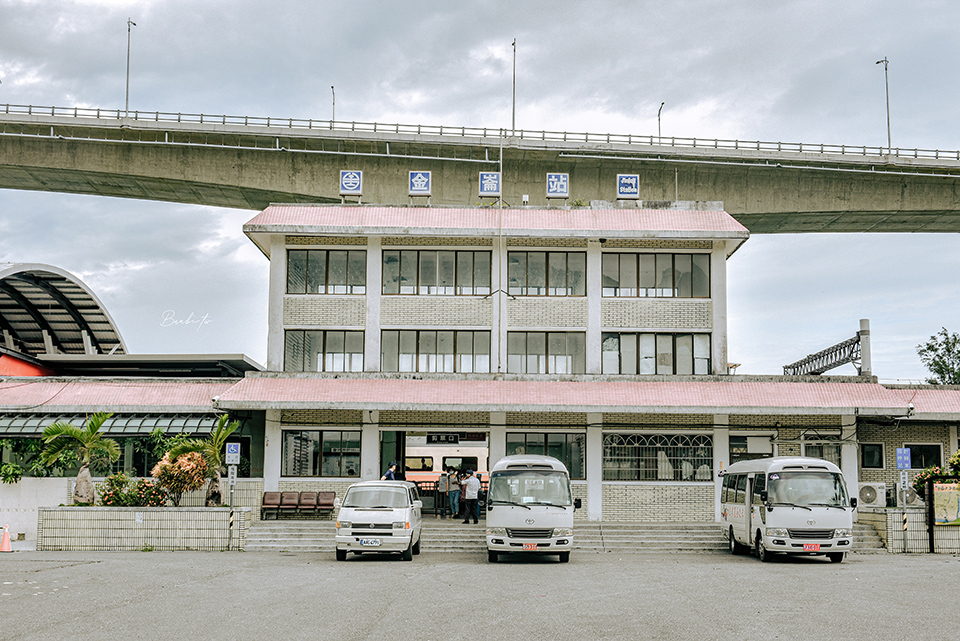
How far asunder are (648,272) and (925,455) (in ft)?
35.9

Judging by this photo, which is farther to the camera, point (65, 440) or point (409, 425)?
point (409, 425)

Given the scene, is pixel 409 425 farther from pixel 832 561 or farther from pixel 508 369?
pixel 832 561

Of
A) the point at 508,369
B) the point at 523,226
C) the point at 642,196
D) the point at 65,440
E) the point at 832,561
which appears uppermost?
the point at 642,196

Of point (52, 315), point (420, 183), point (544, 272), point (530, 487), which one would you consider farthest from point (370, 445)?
point (52, 315)

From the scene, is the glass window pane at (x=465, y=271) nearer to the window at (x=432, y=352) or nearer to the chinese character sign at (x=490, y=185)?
the window at (x=432, y=352)

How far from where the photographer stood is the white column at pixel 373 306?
32.1 meters

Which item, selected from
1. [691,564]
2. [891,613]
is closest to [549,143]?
[691,564]

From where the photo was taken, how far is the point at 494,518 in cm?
2152

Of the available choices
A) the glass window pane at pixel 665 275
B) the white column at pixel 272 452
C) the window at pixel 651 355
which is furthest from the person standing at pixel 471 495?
the glass window pane at pixel 665 275

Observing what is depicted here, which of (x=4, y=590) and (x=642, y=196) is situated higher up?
(x=642, y=196)

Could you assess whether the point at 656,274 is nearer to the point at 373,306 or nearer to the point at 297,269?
the point at 373,306

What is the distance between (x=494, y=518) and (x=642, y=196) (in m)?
24.5

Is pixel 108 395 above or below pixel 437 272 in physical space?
below

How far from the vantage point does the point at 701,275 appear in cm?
3269
